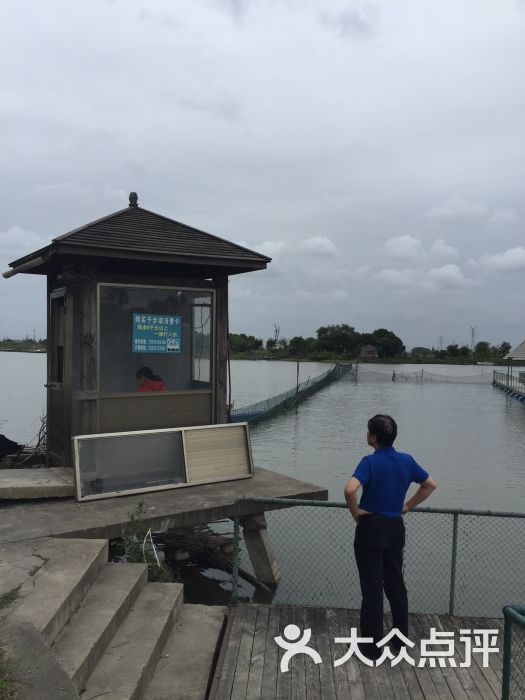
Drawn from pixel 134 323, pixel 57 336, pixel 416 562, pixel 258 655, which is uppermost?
pixel 134 323

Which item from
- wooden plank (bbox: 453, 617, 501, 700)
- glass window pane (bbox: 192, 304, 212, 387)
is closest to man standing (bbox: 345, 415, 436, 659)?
wooden plank (bbox: 453, 617, 501, 700)

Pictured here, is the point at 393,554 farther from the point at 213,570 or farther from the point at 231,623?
the point at 213,570

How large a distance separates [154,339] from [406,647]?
4.73 meters

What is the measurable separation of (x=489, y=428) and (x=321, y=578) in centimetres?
2505

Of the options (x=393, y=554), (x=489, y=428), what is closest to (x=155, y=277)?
(x=393, y=554)

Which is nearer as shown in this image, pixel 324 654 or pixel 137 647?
pixel 137 647

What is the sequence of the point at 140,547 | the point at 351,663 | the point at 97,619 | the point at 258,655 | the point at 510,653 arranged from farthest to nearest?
the point at 140,547, the point at 258,655, the point at 351,663, the point at 97,619, the point at 510,653

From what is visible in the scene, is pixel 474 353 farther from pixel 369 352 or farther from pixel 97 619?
pixel 97 619

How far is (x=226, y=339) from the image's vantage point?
863cm

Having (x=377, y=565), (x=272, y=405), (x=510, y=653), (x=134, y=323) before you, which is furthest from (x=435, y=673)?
(x=272, y=405)

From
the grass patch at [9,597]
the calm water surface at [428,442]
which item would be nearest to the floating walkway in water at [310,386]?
the calm water surface at [428,442]

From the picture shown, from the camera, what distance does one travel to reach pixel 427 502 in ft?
49.6

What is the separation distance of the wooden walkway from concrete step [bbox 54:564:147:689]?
82 centimetres

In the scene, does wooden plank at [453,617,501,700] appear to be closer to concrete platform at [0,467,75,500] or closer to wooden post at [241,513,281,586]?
wooden post at [241,513,281,586]
